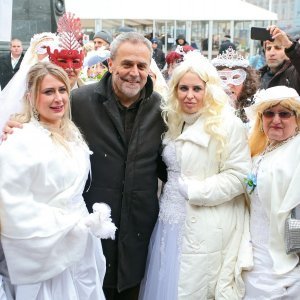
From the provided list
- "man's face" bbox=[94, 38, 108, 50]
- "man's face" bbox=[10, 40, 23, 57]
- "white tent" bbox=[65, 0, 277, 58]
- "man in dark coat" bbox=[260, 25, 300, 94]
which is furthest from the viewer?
"white tent" bbox=[65, 0, 277, 58]

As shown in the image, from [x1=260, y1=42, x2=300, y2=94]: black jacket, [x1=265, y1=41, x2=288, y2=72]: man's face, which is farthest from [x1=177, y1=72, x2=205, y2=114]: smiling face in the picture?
[x1=265, y1=41, x2=288, y2=72]: man's face

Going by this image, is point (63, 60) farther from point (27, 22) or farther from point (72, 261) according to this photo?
point (27, 22)

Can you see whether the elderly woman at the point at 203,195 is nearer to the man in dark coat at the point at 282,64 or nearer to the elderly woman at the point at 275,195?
the elderly woman at the point at 275,195

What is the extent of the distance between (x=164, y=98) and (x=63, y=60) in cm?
92

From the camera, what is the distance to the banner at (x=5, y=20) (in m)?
3.66

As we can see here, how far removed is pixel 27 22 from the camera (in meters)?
9.26

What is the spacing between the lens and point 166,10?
1647 centimetres

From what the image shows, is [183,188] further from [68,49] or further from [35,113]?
[68,49]

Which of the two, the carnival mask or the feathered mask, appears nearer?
the feathered mask

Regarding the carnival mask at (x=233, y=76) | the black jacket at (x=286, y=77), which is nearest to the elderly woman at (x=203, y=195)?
the carnival mask at (x=233, y=76)

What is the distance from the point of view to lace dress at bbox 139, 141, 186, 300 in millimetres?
3410

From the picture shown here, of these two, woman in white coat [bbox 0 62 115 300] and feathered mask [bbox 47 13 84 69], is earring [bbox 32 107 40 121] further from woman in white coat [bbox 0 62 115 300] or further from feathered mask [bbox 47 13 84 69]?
feathered mask [bbox 47 13 84 69]

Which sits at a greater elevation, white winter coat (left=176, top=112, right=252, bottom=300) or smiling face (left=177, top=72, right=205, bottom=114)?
smiling face (left=177, top=72, right=205, bottom=114)

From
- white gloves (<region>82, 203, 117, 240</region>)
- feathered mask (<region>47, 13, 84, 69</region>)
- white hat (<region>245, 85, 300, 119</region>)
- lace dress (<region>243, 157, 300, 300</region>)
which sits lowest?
lace dress (<region>243, 157, 300, 300</region>)
